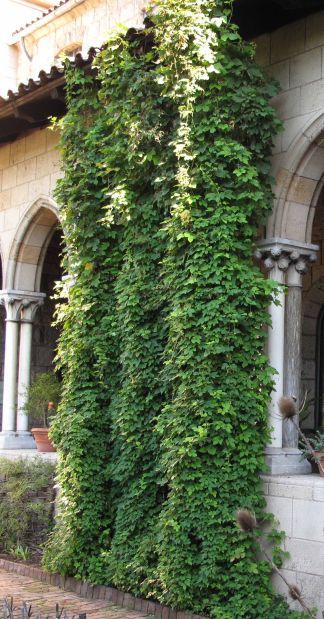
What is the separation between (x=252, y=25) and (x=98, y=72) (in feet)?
5.57

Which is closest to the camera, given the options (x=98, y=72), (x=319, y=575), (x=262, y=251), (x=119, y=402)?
(x=319, y=575)

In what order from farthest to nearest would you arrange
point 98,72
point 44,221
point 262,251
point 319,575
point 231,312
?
point 44,221
point 98,72
point 262,251
point 231,312
point 319,575

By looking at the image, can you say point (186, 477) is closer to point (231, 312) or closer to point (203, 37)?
point (231, 312)

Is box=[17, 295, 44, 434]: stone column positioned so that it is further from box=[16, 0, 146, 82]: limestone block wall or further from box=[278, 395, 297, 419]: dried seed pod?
box=[278, 395, 297, 419]: dried seed pod

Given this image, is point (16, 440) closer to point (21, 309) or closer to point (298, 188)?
point (21, 309)

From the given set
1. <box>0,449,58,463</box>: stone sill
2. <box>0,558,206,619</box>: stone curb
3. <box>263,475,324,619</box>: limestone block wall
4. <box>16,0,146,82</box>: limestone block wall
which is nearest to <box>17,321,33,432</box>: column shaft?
<box>0,449,58,463</box>: stone sill

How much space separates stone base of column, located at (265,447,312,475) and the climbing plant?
191mm

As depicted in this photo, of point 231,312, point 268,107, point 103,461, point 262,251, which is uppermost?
point 268,107

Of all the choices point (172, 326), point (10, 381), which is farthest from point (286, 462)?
point (10, 381)

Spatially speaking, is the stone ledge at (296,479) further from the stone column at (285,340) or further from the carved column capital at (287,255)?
the carved column capital at (287,255)

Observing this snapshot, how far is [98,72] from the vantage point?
8070 mm

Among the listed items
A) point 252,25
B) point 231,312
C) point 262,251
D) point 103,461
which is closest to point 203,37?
point 252,25

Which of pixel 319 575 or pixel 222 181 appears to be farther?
pixel 222 181

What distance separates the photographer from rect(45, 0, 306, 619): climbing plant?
6.24m
